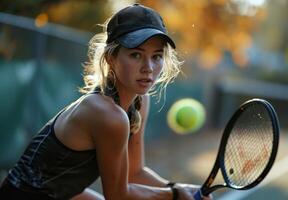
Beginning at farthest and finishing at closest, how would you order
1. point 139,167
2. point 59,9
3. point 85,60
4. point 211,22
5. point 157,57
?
point 211,22 → point 85,60 → point 59,9 → point 139,167 → point 157,57

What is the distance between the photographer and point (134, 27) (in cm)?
262

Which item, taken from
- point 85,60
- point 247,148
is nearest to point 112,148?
point 247,148

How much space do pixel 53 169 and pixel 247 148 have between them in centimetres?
95

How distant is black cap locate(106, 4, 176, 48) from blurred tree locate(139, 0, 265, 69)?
13.4 feet

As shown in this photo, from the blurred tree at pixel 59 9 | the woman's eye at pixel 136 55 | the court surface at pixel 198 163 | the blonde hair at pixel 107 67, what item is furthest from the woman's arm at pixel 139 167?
the court surface at pixel 198 163

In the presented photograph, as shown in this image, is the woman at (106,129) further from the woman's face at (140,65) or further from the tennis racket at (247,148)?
the tennis racket at (247,148)

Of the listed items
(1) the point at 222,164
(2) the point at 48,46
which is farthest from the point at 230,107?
(1) the point at 222,164

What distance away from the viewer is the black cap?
2.56 metres

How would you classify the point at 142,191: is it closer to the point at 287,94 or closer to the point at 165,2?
the point at 165,2

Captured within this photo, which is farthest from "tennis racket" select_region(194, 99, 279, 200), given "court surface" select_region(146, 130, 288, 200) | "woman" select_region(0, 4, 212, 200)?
"court surface" select_region(146, 130, 288, 200)

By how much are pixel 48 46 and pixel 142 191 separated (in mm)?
4008

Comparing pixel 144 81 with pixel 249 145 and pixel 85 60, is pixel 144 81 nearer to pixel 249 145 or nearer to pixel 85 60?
pixel 249 145

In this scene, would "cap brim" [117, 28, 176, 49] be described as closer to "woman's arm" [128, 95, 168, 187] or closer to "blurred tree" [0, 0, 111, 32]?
"woman's arm" [128, 95, 168, 187]

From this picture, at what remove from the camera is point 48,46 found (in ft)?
21.3
